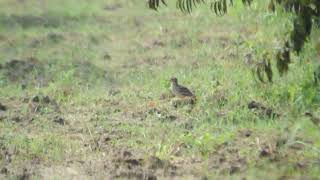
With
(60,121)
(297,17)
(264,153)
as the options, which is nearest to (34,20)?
(60,121)

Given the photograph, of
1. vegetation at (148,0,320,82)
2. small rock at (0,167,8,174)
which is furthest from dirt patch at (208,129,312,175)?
small rock at (0,167,8,174)

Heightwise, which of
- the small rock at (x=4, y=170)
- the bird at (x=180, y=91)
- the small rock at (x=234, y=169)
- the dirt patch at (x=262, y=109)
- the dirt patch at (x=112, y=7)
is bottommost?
the small rock at (x=4, y=170)

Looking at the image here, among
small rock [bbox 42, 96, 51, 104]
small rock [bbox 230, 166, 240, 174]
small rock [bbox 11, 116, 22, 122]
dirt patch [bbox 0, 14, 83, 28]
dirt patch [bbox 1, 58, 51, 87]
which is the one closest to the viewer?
small rock [bbox 230, 166, 240, 174]

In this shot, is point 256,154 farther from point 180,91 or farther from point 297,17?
point 180,91

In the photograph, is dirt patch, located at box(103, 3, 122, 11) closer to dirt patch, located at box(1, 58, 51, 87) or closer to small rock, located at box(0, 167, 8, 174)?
dirt patch, located at box(1, 58, 51, 87)

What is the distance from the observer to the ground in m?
4.96

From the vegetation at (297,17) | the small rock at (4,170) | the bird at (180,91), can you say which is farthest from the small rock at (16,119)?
the vegetation at (297,17)

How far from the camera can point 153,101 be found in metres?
6.88

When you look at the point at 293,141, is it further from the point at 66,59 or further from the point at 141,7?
the point at 141,7

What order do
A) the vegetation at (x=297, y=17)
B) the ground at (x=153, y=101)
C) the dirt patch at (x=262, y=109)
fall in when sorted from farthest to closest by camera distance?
the dirt patch at (x=262, y=109)
the ground at (x=153, y=101)
the vegetation at (x=297, y=17)

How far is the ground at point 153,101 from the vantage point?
496 cm

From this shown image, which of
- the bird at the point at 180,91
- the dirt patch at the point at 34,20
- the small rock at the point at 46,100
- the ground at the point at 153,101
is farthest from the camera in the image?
the dirt patch at the point at 34,20

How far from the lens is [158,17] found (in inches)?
452

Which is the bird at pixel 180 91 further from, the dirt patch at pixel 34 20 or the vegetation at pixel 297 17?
the dirt patch at pixel 34 20
